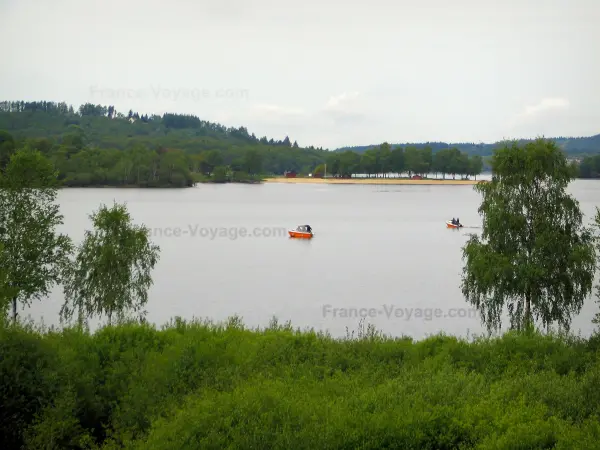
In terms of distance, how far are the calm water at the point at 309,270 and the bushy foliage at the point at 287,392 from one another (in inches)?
579

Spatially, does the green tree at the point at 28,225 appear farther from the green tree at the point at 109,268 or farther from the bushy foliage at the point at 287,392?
the bushy foliage at the point at 287,392

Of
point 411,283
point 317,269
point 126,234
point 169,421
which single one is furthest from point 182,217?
point 169,421

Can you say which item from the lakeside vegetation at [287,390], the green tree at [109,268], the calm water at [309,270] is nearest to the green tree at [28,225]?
the green tree at [109,268]

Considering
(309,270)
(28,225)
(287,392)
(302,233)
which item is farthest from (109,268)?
(302,233)

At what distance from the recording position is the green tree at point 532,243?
28938mm

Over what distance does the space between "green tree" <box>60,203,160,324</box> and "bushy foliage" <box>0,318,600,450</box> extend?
12523 millimetres

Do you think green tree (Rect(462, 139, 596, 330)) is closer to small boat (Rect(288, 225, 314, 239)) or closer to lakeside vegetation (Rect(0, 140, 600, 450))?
lakeside vegetation (Rect(0, 140, 600, 450))

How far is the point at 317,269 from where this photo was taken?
53.8 metres

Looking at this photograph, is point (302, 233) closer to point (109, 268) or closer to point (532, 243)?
point (109, 268)

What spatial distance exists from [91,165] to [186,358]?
149145 millimetres

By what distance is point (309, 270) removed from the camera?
53219mm

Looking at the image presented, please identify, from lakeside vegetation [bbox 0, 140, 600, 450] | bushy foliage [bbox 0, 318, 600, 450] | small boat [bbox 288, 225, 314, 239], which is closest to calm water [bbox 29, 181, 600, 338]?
small boat [bbox 288, 225, 314, 239]

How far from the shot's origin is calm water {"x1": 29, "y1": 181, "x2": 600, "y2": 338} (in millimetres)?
37594

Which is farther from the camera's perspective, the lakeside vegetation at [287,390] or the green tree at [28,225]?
the green tree at [28,225]
